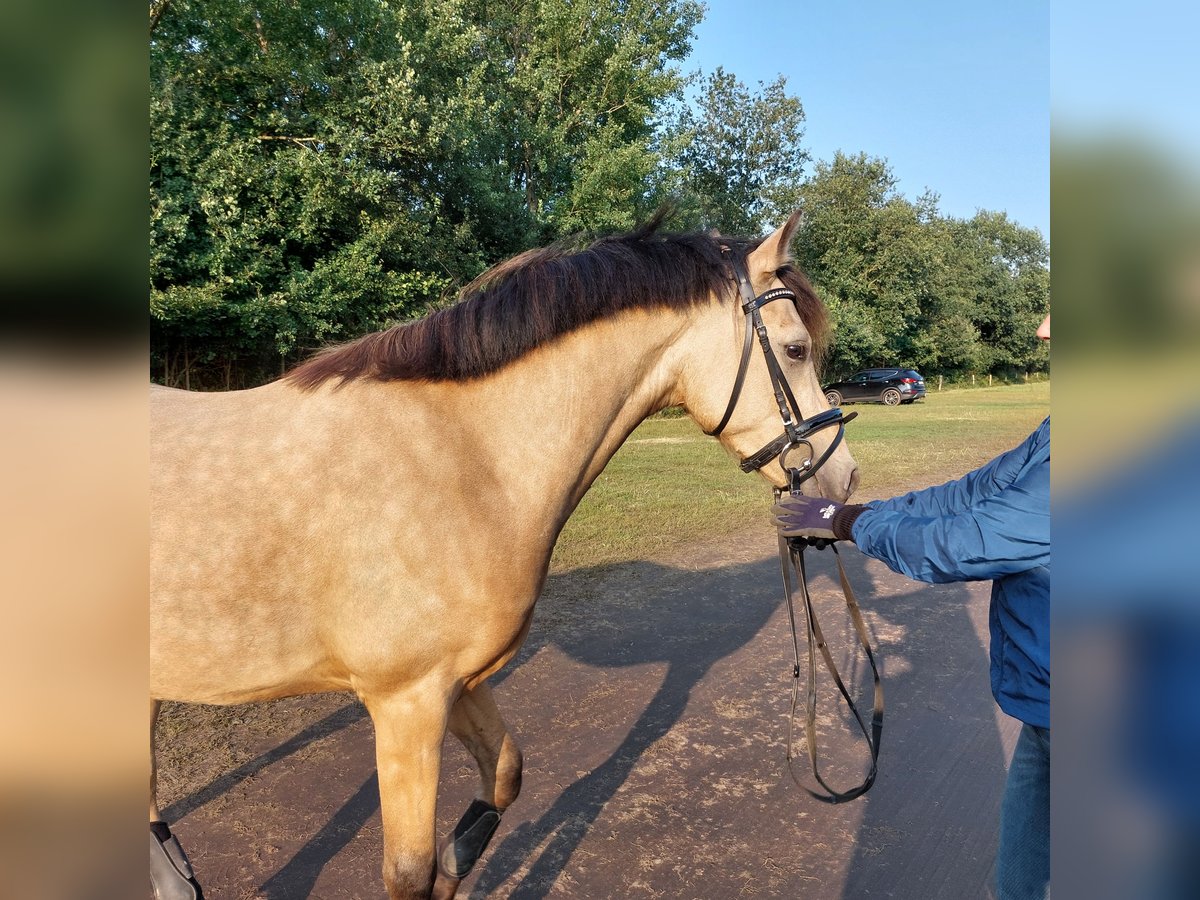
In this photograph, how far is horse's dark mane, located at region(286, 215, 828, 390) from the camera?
2244mm

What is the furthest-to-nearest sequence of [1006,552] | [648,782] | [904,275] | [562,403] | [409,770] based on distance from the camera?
[904,275], [648,782], [562,403], [409,770], [1006,552]

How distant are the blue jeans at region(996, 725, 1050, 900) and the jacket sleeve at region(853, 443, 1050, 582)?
553 millimetres

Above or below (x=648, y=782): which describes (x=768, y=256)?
above

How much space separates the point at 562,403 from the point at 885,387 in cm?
2953

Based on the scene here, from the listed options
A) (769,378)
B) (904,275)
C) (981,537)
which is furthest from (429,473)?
(904,275)

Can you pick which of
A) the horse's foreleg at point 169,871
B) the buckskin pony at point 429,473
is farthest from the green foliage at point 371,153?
the horse's foreleg at point 169,871

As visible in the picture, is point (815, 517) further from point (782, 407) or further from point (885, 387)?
point (885, 387)

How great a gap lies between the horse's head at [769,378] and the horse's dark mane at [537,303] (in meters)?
0.06

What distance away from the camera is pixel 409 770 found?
207 cm

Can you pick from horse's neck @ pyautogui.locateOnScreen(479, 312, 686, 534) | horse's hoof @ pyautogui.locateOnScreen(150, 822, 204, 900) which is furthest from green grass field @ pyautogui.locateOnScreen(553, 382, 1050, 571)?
horse's hoof @ pyautogui.locateOnScreen(150, 822, 204, 900)

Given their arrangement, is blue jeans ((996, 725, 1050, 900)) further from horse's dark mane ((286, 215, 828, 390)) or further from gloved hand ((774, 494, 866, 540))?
horse's dark mane ((286, 215, 828, 390))

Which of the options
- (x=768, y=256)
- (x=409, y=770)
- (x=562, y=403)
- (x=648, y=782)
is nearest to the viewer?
(x=409, y=770)
